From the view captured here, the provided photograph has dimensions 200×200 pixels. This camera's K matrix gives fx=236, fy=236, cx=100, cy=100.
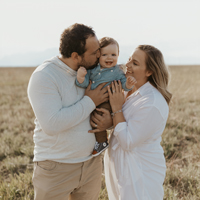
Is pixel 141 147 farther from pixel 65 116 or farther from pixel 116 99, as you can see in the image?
pixel 65 116

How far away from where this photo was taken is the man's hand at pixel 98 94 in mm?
2713

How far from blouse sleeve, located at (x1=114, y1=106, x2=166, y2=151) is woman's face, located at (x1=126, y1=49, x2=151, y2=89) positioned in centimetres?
57

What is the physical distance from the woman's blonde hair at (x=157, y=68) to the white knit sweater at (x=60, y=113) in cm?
91

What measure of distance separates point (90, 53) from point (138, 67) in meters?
0.67

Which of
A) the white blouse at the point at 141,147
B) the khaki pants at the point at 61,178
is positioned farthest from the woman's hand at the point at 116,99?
the khaki pants at the point at 61,178

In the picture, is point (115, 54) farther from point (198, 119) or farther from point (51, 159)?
point (198, 119)

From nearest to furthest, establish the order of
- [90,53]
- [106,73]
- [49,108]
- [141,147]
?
[49,108] → [90,53] → [141,147] → [106,73]

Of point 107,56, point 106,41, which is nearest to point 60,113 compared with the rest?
point 107,56

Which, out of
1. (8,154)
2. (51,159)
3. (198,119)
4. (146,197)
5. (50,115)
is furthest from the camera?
(198,119)

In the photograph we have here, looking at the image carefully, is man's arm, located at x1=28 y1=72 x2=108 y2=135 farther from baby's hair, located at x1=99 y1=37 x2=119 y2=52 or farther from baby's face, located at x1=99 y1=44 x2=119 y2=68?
baby's hair, located at x1=99 y1=37 x2=119 y2=52

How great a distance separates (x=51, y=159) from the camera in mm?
2613

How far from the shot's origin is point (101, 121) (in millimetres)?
2814

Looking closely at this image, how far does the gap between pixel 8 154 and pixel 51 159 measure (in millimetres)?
3690

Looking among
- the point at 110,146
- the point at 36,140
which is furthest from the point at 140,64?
the point at 36,140
